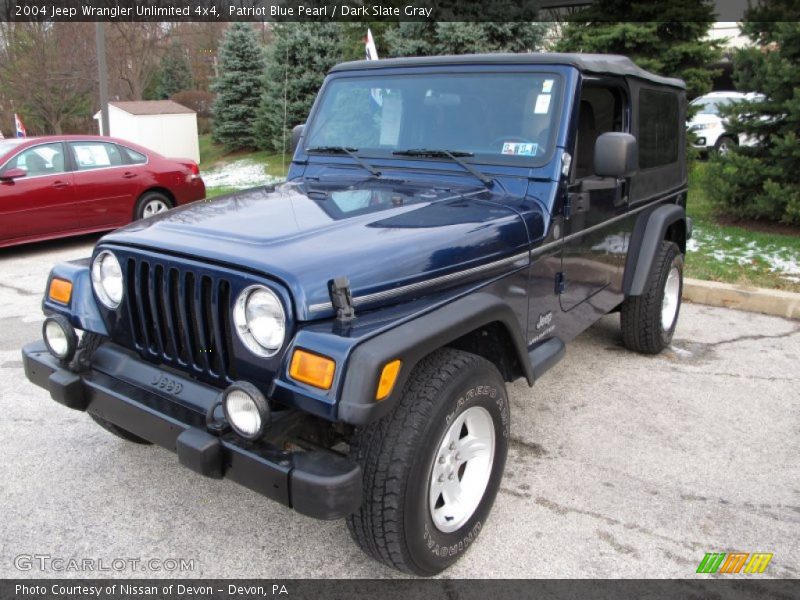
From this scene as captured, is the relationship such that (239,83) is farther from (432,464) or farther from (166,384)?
(432,464)

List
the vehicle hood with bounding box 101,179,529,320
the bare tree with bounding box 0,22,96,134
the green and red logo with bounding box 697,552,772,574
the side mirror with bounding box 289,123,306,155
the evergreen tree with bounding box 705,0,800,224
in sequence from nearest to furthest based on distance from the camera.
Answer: the vehicle hood with bounding box 101,179,529,320 < the green and red logo with bounding box 697,552,772,574 < the side mirror with bounding box 289,123,306,155 < the evergreen tree with bounding box 705,0,800,224 < the bare tree with bounding box 0,22,96,134

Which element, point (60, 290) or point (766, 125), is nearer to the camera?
point (60, 290)

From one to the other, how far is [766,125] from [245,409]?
8188mm

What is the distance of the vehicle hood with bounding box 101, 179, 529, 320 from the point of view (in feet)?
7.74

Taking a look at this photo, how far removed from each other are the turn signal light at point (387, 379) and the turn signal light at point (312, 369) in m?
0.15

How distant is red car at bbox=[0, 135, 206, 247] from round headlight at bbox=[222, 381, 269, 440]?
672 centimetres

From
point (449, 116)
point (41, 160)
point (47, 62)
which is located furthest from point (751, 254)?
point (47, 62)

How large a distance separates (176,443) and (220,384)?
257 mm

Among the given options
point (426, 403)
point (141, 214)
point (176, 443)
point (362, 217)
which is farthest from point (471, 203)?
point (141, 214)

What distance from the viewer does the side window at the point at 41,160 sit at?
8008mm

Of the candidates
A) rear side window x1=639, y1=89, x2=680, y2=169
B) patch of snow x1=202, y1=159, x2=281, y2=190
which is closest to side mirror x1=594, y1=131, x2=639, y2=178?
rear side window x1=639, y1=89, x2=680, y2=169

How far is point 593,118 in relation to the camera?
397 cm

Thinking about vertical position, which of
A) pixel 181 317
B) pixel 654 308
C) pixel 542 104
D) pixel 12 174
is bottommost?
pixel 654 308

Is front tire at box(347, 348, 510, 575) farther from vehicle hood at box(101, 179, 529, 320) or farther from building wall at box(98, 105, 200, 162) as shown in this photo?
building wall at box(98, 105, 200, 162)
